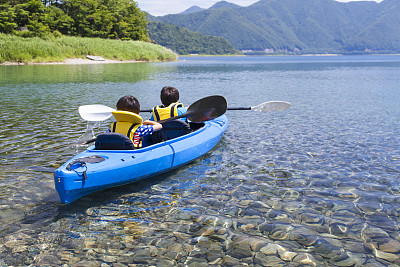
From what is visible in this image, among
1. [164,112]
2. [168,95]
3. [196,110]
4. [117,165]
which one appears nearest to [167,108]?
[164,112]

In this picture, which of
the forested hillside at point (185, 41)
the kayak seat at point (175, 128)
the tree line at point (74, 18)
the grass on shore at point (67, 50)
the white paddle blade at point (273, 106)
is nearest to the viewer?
the kayak seat at point (175, 128)

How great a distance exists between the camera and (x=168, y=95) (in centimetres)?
679

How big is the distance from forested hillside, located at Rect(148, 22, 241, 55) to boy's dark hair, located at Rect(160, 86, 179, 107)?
154m

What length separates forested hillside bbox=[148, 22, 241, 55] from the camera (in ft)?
532

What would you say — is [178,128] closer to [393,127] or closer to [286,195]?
[286,195]

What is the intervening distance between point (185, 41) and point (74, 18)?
113514mm

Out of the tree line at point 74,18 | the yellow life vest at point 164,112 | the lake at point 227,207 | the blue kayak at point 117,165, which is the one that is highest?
the tree line at point 74,18

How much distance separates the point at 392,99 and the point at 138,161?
1488cm

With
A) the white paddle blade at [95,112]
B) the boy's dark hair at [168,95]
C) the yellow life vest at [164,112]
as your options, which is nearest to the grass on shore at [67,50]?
the white paddle blade at [95,112]

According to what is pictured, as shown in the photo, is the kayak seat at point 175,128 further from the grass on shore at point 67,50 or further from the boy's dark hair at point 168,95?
the grass on shore at point 67,50

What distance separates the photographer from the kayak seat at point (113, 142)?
5355 millimetres

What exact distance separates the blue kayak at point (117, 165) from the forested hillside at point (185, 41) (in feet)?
508

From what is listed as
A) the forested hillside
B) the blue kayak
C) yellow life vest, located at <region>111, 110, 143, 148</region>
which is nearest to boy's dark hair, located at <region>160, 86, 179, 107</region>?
the blue kayak

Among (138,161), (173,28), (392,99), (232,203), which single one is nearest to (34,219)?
(138,161)
